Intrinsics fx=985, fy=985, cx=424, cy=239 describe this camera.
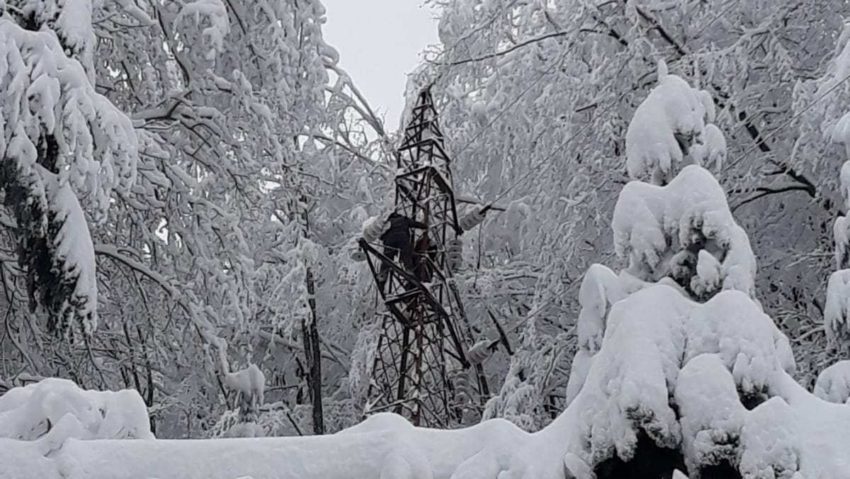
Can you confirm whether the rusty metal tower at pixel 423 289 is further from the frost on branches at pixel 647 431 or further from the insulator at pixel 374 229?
the frost on branches at pixel 647 431

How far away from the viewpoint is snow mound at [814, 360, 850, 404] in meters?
3.15

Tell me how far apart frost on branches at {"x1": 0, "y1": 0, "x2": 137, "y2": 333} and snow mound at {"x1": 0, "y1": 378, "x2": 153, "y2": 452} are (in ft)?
3.35

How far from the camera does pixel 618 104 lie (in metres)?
6.02

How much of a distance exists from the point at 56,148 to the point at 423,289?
2.26 m

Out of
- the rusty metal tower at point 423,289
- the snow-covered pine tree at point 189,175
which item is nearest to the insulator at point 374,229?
the rusty metal tower at point 423,289

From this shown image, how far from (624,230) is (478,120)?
584 centimetres

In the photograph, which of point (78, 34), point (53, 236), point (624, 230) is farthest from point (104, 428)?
point (78, 34)

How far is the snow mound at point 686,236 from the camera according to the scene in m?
2.33

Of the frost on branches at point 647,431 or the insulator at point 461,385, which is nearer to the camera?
the frost on branches at point 647,431

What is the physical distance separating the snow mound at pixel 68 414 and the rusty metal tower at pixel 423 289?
8.06 ft

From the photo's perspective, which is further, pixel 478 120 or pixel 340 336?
pixel 340 336

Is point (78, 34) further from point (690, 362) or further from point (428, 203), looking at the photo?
point (690, 362)

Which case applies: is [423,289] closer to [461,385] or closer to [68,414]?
[461,385]

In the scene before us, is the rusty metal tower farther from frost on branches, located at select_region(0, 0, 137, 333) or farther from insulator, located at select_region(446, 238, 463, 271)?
frost on branches, located at select_region(0, 0, 137, 333)
